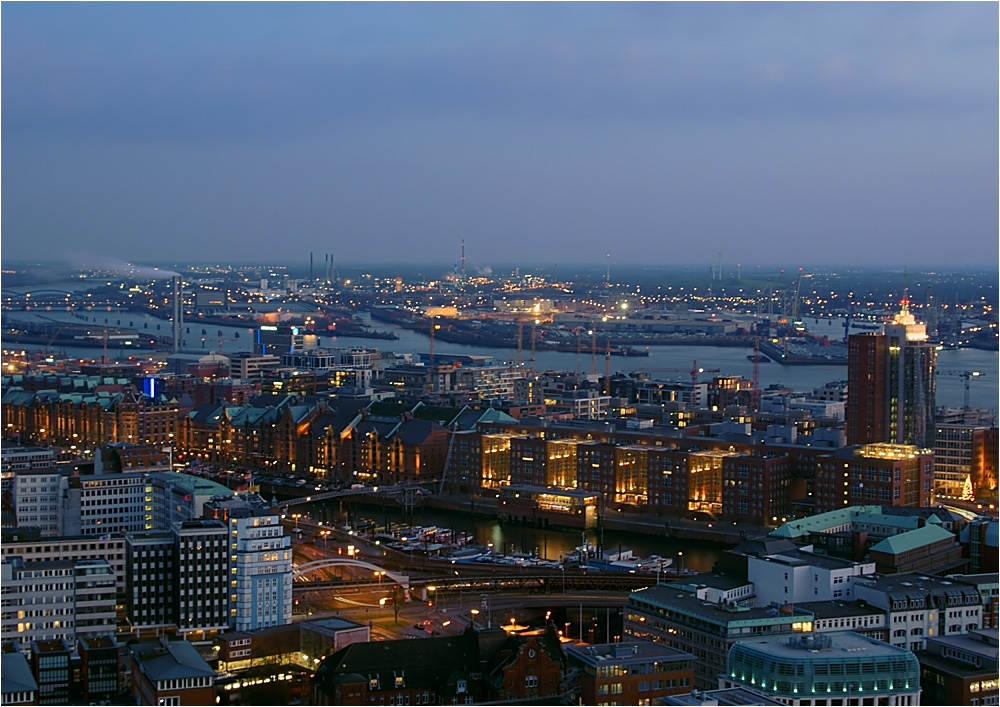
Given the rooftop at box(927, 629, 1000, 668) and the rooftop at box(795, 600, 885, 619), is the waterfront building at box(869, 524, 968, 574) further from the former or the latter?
the rooftop at box(927, 629, 1000, 668)

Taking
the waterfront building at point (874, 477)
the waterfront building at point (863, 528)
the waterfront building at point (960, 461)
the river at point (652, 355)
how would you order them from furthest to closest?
the river at point (652, 355) < the waterfront building at point (960, 461) < the waterfront building at point (874, 477) < the waterfront building at point (863, 528)

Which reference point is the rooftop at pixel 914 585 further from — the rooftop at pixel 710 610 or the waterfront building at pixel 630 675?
the waterfront building at pixel 630 675

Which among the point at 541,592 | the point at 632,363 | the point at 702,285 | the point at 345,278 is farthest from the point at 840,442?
the point at 345,278

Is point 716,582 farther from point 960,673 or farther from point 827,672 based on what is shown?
point 827,672

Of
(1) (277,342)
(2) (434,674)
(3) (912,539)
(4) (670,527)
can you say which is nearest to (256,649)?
(2) (434,674)

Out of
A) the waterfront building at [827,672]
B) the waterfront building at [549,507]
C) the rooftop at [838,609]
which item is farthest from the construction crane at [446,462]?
the waterfront building at [827,672]

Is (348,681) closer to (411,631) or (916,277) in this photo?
(411,631)

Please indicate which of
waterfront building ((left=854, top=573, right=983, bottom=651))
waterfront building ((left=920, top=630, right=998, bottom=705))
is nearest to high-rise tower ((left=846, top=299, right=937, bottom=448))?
waterfront building ((left=854, top=573, right=983, bottom=651))
